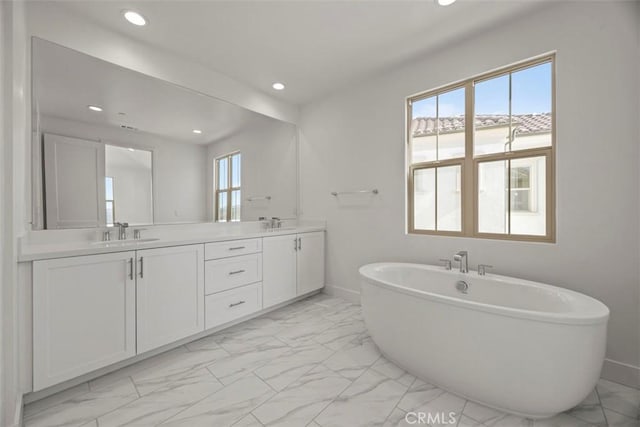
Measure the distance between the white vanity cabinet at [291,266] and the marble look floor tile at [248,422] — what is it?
1321 mm

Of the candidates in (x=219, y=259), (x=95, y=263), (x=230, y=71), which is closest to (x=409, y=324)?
Answer: (x=219, y=259)

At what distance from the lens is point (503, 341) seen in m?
1.40

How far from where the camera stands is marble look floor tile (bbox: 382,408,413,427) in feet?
4.60

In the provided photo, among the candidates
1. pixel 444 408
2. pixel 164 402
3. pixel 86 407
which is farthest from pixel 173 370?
pixel 444 408

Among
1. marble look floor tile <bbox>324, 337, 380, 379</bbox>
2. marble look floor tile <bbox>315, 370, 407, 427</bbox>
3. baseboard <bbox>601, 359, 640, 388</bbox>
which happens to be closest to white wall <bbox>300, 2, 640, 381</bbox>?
baseboard <bbox>601, 359, 640, 388</bbox>

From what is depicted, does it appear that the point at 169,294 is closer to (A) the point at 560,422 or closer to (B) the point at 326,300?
(B) the point at 326,300

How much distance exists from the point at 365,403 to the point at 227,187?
2390mm

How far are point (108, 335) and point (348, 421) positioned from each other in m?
1.56

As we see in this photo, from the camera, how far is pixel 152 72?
94.3 inches

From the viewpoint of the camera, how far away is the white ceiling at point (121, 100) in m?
1.93

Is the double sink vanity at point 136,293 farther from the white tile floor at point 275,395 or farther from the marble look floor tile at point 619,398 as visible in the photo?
the marble look floor tile at point 619,398

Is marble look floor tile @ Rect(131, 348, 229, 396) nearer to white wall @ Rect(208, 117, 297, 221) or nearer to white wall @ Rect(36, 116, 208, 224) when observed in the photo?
white wall @ Rect(36, 116, 208, 224)

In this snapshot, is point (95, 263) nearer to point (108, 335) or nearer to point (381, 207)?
point (108, 335)

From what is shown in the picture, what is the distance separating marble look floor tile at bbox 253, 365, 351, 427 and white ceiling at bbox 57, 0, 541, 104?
2592 millimetres
